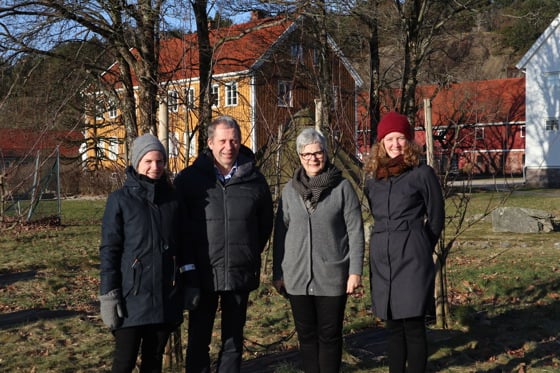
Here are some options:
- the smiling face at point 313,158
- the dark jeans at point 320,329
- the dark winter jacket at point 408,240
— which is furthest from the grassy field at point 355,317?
the smiling face at point 313,158

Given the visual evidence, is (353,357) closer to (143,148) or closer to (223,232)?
(223,232)

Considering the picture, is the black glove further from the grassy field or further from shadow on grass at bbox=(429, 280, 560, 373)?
shadow on grass at bbox=(429, 280, 560, 373)

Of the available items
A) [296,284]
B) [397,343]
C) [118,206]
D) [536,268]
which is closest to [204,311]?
[296,284]

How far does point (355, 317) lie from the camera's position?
6773mm

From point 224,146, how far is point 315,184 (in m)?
0.58

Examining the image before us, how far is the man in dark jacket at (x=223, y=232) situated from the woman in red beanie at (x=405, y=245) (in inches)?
28.4

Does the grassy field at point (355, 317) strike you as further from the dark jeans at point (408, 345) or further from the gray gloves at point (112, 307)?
the gray gloves at point (112, 307)

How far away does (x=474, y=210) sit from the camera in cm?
1914

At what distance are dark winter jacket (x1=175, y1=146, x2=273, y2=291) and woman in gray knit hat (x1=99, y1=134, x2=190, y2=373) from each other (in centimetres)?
16

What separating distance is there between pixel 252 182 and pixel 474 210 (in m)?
16.0

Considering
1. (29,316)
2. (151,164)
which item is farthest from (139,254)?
(29,316)

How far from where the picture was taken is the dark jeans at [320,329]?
413cm

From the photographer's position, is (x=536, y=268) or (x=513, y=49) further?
(x=513, y=49)

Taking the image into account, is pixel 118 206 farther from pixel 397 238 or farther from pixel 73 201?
pixel 73 201
